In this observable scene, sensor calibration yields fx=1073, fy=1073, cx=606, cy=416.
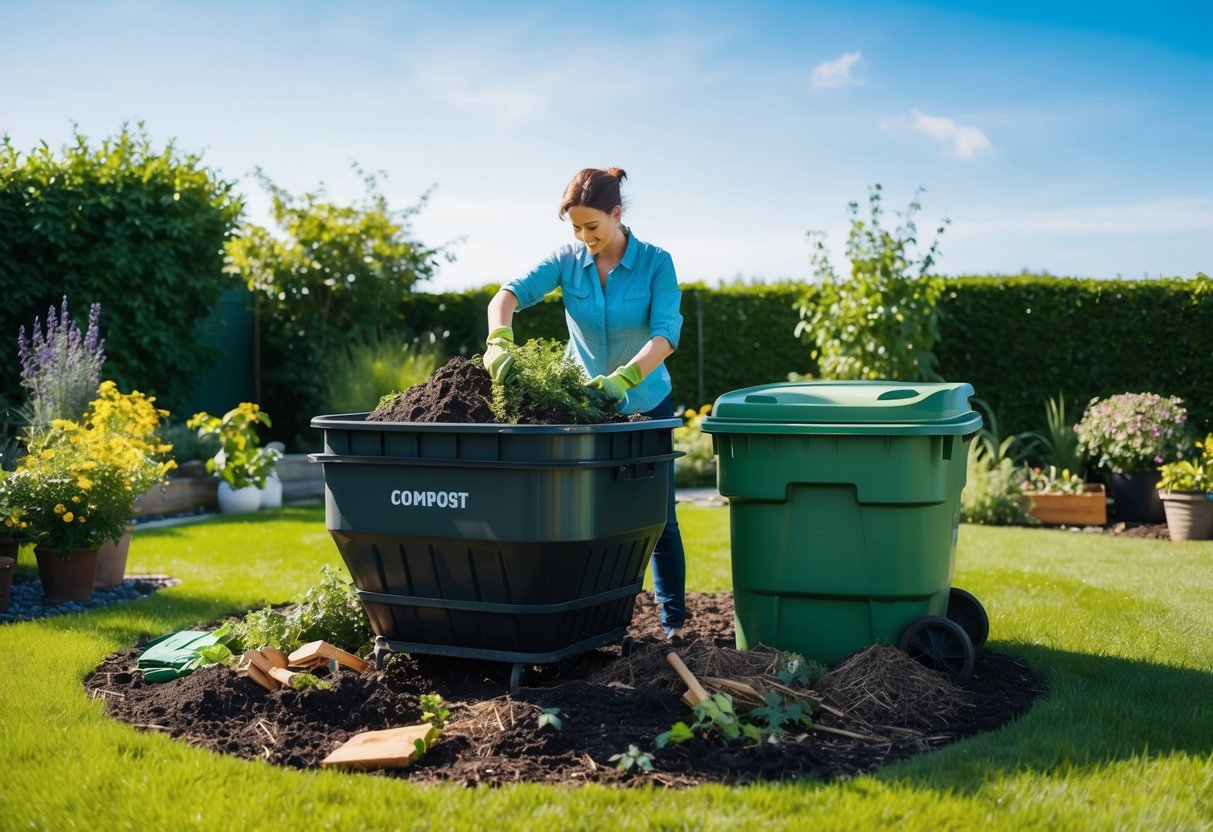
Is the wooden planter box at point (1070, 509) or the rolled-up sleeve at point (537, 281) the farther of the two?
the wooden planter box at point (1070, 509)

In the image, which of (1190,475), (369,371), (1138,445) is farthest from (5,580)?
(1138,445)

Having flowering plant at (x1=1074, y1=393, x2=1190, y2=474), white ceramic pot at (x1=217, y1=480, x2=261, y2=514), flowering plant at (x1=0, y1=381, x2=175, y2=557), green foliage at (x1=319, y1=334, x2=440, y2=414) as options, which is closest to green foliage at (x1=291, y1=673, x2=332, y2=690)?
flowering plant at (x1=0, y1=381, x2=175, y2=557)

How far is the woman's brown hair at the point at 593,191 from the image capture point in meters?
3.49

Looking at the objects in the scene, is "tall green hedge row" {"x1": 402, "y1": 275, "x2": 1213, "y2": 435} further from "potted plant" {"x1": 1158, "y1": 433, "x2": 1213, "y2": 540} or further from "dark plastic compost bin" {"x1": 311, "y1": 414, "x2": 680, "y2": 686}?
"dark plastic compost bin" {"x1": 311, "y1": 414, "x2": 680, "y2": 686}

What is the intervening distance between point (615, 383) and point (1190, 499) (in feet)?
18.0

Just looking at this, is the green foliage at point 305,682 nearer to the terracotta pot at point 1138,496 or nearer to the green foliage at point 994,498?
the green foliage at point 994,498

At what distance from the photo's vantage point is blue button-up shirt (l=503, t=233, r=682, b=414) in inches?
144

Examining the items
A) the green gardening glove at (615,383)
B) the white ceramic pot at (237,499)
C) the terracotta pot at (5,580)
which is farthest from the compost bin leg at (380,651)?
the white ceramic pot at (237,499)

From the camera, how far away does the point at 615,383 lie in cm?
326

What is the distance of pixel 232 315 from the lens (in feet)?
34.8

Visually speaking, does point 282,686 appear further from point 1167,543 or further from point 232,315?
point 232,315

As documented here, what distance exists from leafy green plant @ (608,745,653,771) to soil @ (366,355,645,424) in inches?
38.0

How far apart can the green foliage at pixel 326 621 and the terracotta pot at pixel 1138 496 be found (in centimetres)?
651

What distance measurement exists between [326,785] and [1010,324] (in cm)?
823
